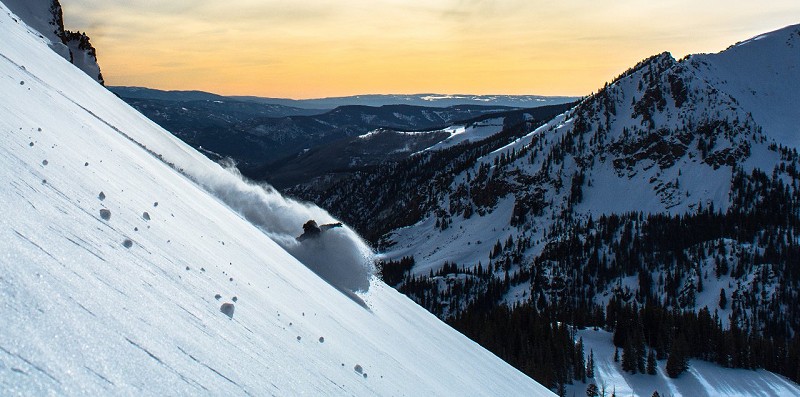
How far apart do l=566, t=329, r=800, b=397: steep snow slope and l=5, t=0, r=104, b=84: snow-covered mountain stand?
310 ft

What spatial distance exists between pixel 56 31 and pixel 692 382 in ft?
388

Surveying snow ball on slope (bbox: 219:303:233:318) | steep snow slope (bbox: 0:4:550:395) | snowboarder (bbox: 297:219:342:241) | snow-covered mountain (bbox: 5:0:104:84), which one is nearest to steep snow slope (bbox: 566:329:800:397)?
snow-covered mountain (bbox: 5:0:104:84)

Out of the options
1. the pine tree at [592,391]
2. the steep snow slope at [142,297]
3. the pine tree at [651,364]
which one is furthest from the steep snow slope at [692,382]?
the steep snow slope at [142,297]

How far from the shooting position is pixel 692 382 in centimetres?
11025

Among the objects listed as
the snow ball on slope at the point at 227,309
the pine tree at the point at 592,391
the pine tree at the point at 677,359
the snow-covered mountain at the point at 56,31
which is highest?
the snow-covered mountain at the point at 56,31

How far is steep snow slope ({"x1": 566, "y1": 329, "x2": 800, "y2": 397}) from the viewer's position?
10612 cm

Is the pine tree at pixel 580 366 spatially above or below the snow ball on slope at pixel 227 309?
below

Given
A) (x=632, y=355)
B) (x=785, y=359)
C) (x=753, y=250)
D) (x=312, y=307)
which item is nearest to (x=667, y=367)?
(x=632, y=355)

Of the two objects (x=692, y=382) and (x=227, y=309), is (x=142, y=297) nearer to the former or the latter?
(x=227, y=309)

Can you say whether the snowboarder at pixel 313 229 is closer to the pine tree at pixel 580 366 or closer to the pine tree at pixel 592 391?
the pine tree at pixel 592 391

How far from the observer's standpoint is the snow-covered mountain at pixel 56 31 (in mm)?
36562

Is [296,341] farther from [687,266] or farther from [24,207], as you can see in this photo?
[687,266]

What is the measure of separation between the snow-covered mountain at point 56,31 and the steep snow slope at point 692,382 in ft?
310

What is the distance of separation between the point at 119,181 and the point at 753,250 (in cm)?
22012
